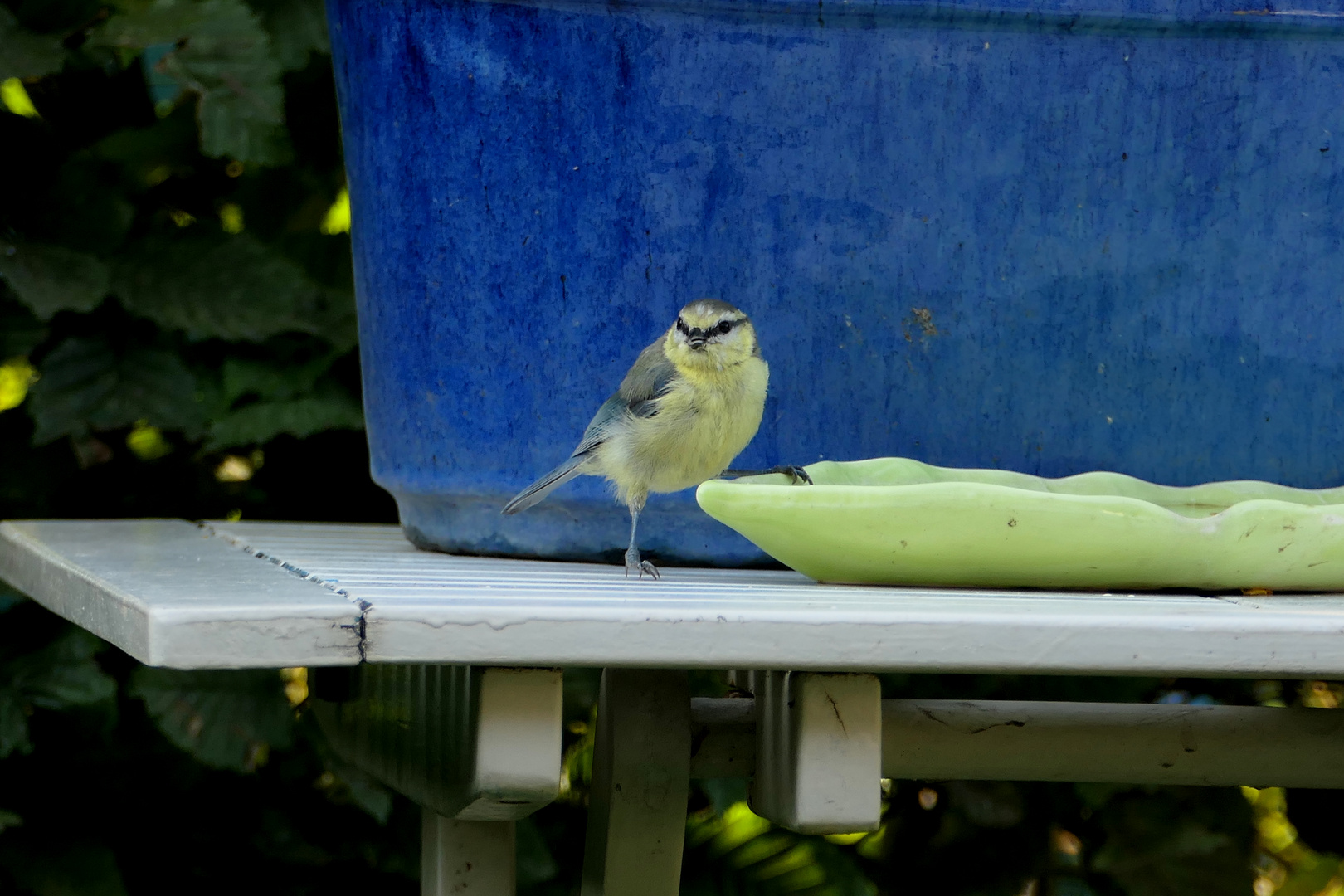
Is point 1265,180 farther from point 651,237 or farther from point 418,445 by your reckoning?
point 418,445

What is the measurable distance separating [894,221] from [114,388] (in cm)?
101

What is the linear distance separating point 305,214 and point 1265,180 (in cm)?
131

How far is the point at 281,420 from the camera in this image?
1.73 m

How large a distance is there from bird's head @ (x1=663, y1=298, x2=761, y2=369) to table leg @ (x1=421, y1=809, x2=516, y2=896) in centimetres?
40

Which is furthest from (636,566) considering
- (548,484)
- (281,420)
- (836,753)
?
(281,420)

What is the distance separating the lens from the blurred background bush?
169 cm

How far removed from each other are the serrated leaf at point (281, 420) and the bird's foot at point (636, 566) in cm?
64

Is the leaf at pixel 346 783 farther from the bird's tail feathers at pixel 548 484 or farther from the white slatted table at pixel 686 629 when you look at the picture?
the white slatted table at pixel 686 629

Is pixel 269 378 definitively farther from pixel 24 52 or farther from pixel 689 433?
pixel 689 433

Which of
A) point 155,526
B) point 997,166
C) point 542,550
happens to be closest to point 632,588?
point 542,550

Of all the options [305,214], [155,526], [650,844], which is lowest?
[650,844]

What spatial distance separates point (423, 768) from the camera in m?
1.04

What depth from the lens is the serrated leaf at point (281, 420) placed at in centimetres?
172

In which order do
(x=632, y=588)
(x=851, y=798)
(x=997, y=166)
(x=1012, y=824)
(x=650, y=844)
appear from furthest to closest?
(x=1012, y=824), (x=997, y=166), (x=650, y=844), (x=632, y=588), (x=851, y=798)
